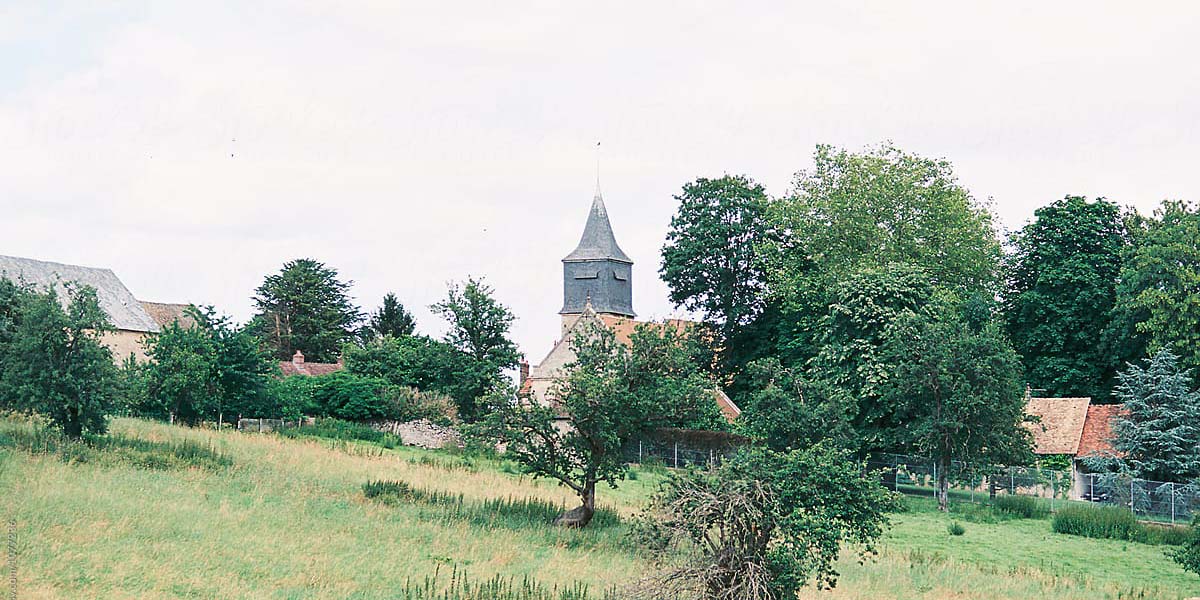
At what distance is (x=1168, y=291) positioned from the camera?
4797cm

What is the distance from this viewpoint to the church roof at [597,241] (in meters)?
99.0

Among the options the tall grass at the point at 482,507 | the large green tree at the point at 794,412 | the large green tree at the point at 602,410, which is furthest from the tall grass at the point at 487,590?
the large green tree at the point at 794,412

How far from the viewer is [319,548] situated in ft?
73.5

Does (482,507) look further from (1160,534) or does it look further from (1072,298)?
(1072,298)

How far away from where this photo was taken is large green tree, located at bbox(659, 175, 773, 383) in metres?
57.8

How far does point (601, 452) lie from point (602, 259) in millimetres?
69679

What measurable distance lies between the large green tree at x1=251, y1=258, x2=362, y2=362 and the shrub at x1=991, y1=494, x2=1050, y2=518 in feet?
196

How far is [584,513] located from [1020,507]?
59.5 ft

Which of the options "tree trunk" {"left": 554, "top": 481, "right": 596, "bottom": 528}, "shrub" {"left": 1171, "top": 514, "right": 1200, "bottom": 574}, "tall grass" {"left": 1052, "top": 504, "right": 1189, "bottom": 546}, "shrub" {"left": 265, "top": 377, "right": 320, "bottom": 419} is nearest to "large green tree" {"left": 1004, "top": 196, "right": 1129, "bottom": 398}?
"tall grass" {"left": 1052, "top": 504, "right": 1189, "bottom": 546}

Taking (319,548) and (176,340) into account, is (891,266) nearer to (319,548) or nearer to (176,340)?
(176,340)

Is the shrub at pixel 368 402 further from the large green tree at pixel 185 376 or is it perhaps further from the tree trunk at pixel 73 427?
the tree trunk at pixel 73 427

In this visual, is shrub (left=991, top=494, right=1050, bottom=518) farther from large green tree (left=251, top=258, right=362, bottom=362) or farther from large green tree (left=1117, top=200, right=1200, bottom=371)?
large green tree (left=251, top=258, right=362, bottom=362)

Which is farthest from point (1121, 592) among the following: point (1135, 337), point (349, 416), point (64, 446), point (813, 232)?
point (349, 416)

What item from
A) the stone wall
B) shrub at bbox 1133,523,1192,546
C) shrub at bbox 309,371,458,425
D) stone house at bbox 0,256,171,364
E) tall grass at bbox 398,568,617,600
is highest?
stone house at bbox 0,256,171,364
